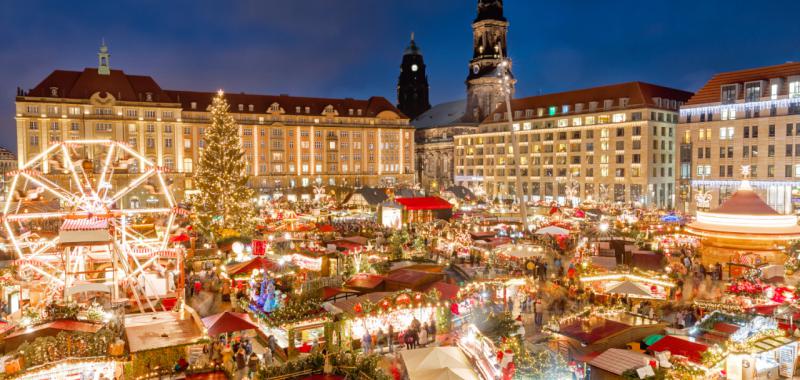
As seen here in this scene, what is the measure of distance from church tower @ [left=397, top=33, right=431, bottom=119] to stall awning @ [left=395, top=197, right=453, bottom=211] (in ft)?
286

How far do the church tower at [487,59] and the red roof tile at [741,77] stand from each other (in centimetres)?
3616

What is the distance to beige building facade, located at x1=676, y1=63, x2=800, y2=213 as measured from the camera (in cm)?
5319

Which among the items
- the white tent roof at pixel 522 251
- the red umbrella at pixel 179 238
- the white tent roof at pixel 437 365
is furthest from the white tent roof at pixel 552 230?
the white tent roof at pixel 437 365

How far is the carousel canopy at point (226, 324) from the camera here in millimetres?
15000

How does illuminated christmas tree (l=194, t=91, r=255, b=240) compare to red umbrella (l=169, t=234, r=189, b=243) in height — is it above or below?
above

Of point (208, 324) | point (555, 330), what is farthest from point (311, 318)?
point (555, 330)

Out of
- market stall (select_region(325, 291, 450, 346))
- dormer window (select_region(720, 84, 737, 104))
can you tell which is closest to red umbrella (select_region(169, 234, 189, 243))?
market stall (select_region(325, 291, 450, 346))

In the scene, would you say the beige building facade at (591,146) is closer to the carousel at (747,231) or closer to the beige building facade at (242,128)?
the beige building facade at (242,128)

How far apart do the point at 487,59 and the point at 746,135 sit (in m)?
45.7

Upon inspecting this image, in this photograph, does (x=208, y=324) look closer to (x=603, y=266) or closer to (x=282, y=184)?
(x=603, y=266)

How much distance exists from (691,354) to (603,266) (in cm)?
1167

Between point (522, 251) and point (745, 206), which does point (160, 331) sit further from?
point (745, 206)

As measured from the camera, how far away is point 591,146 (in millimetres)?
73188

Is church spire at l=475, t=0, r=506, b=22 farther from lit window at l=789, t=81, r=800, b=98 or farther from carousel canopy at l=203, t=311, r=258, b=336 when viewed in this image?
carousel canopy at l=203, t=311, r=258, b=336
